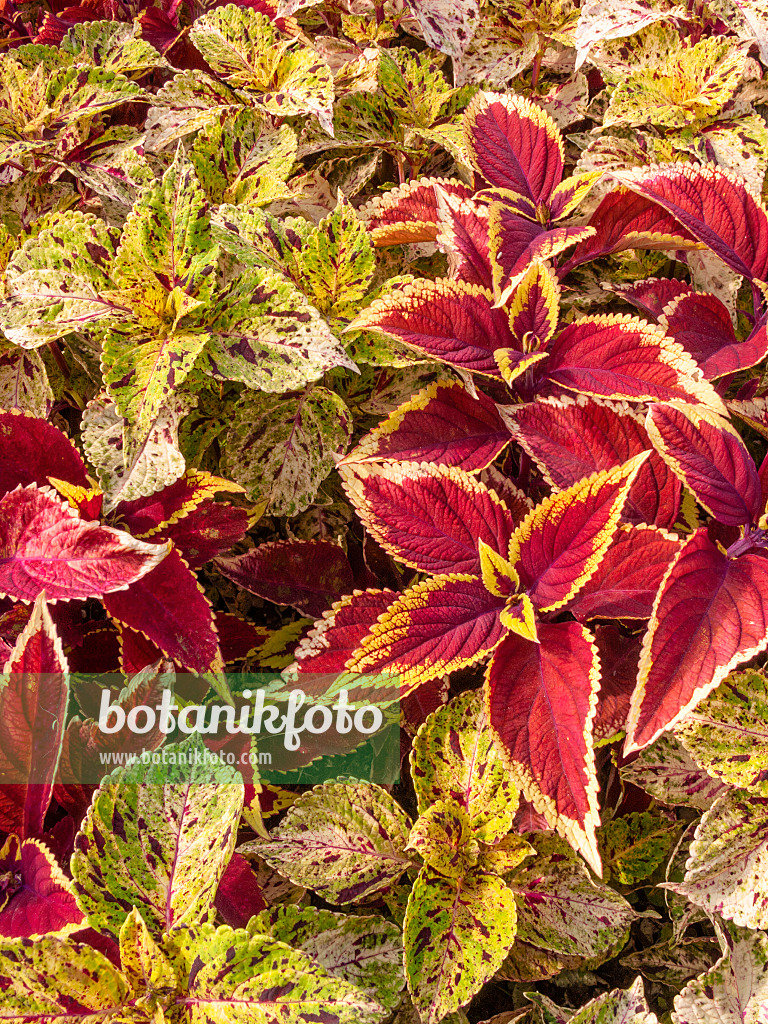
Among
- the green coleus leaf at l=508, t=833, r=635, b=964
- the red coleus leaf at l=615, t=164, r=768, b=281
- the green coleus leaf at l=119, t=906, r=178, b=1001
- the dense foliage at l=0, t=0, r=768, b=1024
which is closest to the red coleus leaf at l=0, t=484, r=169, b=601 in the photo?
the dense foliage at l=0, t=0, r=768, b=1024

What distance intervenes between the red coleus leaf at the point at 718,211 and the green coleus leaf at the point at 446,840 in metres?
0.59

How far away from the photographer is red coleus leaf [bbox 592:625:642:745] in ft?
2.39

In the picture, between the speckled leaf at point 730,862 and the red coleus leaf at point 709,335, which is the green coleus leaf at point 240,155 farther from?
the speckled leaf at point 730,862

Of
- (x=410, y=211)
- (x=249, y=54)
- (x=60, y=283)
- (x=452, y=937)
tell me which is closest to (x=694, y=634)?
(x=452, y=937)

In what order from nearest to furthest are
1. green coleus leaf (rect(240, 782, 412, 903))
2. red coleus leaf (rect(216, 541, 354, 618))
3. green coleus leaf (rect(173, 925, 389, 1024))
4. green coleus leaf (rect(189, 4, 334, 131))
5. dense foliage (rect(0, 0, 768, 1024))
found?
green coleus leaf (rect(173, 925, 389, 1024))
dense foliage (rect(0, 0, 768, 1024))
green coleus leaf (rect(240, 782, 412, 903))
red coleus leaf (rect(216, 541, 354, 618))
green coleus leaf (rect(189, 4, 334, 131))

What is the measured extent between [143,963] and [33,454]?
1.52 feet

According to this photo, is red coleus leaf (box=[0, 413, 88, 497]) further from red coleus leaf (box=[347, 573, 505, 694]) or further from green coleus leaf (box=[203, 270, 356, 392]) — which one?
red coleus leaf (box=[347, 573, 505, 694])

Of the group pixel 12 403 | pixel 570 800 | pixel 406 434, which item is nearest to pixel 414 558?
pixel 406 434

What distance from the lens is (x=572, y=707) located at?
2.13ft

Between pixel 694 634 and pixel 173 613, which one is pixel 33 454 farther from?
pixel 694 634

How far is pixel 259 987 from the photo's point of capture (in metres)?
0.58

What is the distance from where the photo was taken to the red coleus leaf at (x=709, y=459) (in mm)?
707

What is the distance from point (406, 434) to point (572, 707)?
0.96 feet

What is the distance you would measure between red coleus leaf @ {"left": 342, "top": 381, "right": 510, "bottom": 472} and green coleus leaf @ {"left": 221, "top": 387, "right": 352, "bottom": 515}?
3.9 inches
